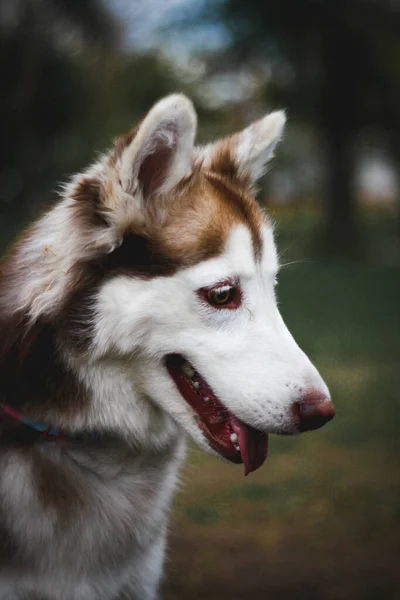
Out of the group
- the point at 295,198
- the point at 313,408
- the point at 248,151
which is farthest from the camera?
the point at 295,198

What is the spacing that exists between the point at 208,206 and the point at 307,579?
7.42ft

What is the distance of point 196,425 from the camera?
238cm

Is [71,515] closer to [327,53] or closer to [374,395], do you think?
[374,395]

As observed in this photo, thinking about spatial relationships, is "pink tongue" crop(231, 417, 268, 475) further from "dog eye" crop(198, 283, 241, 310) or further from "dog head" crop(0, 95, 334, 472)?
"dog eye" crop(198, 283, 241, 310)

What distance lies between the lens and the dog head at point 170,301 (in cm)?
229

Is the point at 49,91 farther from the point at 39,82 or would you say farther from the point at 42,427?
the point at 42,427

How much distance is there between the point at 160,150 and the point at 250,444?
1.05 m

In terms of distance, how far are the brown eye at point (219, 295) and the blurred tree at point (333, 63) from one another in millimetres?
17049

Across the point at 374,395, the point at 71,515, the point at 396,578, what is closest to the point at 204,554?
the point at 396,578

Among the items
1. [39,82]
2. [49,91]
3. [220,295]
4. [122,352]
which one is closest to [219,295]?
[220,295]

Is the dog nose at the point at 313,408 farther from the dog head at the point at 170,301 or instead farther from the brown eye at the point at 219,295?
the brown eye at the point at 219,295

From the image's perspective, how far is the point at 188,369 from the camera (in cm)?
240

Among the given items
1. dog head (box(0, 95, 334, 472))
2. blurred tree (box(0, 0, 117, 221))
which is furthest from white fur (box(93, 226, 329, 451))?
blurred tree (box(0, 0, 117, 221))

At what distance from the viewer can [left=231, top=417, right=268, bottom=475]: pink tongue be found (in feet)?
7.79
